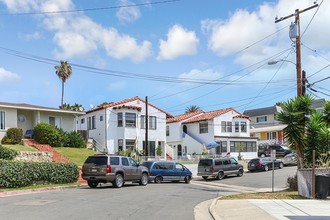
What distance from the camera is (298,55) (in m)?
25.4

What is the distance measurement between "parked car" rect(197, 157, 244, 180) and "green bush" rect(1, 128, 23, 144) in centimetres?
1523

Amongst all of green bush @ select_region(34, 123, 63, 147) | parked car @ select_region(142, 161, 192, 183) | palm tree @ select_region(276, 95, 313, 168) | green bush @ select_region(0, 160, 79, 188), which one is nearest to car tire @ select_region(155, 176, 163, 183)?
parked car @ select_region(142, 161, 192, 183)

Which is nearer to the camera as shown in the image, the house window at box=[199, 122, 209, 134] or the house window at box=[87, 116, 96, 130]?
the house window at box=[87, 116, 96, 130]

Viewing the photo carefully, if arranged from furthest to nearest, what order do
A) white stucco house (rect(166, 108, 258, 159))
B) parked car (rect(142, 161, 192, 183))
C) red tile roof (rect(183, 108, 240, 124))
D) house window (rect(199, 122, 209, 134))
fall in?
house window (rect(199, 122, 209, 134)), red tile roof (rect(183, 108, 240, 124)), white stucco house (rect(166, 108, 258, 159)), parked car (rect(142, 161, 192, 183))

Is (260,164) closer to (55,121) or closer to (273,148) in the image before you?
(273,148)

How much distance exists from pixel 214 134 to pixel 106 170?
35425mm

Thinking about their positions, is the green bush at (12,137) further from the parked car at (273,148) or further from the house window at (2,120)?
the parked car at (273,148)

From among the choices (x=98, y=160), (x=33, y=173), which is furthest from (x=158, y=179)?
(x=33, y=173)

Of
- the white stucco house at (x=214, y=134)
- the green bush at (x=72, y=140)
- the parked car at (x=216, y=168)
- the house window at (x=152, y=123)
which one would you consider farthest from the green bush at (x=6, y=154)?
the white stucco house at (x=214, y=134)

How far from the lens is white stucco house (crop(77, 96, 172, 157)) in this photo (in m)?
49.0

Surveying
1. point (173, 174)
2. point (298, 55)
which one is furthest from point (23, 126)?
point (298, 55)

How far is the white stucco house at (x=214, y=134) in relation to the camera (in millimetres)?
58938

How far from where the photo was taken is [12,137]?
1431 inches

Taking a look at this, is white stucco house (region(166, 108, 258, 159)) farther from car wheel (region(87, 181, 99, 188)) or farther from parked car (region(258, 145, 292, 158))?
car wheel (region(87, 181, 99, 188))
